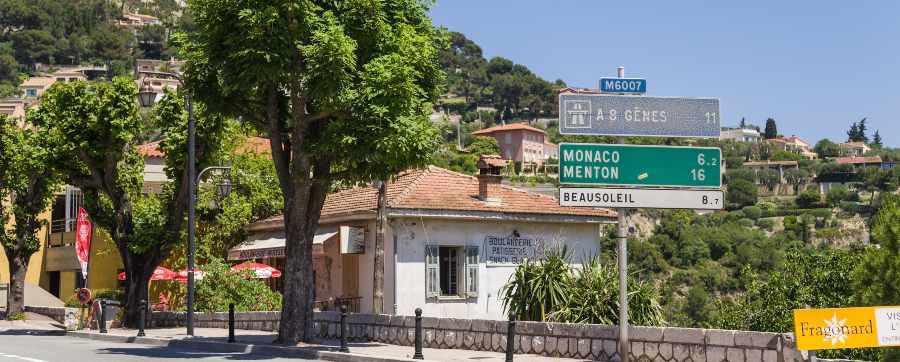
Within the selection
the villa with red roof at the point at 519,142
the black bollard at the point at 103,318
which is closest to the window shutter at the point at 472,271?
the black bollard at the point at 103,318

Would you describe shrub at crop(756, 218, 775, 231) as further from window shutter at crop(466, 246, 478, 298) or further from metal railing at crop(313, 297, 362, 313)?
metal railing at crop(313, 297, 362, 313)

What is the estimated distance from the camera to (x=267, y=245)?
108ft

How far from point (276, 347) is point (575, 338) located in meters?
6.34

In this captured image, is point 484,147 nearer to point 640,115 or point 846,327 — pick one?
point 640,115

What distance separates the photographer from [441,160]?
10606 cm

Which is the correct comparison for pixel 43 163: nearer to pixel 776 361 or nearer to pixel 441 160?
pixel 776 361

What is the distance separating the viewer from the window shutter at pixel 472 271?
29.7m

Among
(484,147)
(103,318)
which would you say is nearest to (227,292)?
(103,318)

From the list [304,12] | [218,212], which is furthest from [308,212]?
[218,212]

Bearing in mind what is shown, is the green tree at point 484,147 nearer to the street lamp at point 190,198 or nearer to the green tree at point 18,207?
the green tree at point 18,207

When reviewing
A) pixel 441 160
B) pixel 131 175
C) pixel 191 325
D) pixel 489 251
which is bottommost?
pixel 191 325

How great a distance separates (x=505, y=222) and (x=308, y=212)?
29.8ft

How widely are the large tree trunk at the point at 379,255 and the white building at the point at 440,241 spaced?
20.6 inches

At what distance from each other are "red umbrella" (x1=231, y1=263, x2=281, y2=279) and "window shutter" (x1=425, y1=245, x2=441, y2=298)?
6.15 m
